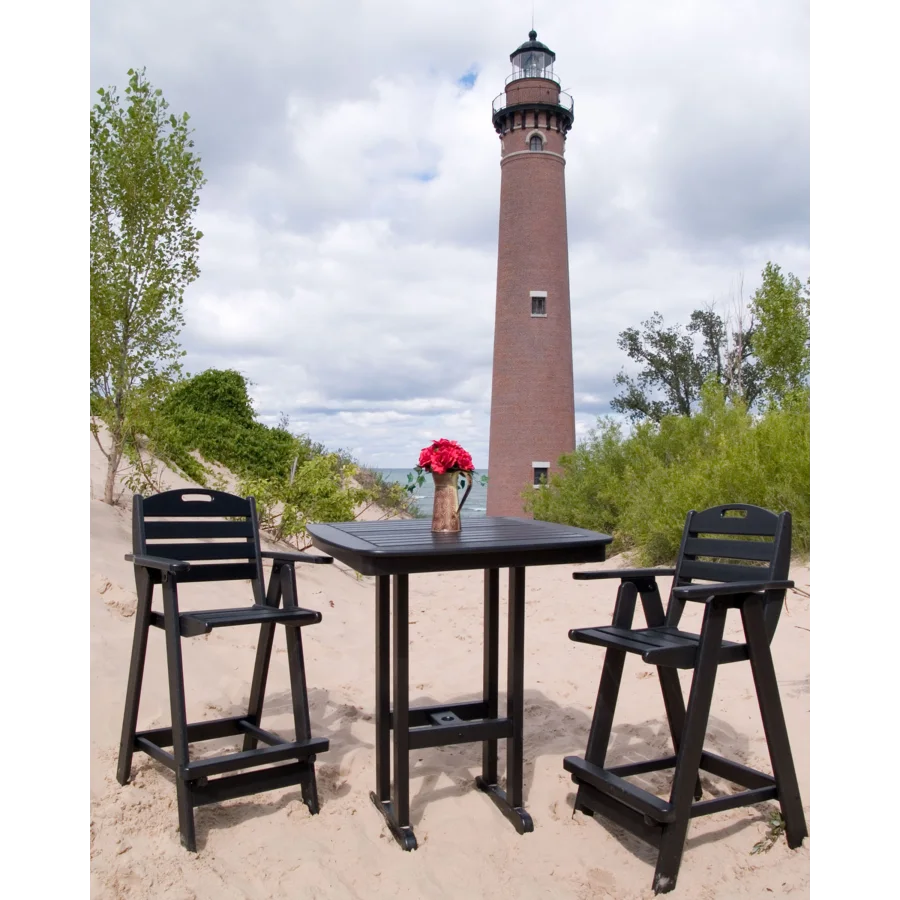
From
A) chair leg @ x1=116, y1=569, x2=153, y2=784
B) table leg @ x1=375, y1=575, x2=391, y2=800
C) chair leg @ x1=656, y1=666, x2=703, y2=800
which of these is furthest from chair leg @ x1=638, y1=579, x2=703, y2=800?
chair leg @ x1=116, y1=569, x2=153, y2=784

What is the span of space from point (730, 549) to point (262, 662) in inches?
79.9

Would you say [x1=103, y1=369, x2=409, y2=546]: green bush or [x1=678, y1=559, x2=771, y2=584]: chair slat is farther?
[x1=103, y1=369, x2=409, y2=546]: green bush

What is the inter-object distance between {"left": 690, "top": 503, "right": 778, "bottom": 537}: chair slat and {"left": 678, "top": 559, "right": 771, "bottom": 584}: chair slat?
0.14 metres

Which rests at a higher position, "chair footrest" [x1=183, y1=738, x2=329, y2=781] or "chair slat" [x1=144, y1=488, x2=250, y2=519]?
"chair slat" [x1=144, y1=488, x2=250, y2=519]

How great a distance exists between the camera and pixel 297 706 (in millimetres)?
3311

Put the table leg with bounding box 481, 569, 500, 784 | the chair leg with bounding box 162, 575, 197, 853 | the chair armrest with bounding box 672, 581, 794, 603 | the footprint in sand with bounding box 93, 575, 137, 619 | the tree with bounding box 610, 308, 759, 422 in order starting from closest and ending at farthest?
the chair armrest with bounding box 672, 581, 794, 603, the chair leg with bounding box 162, 575, 197, 853, the table leg with bounding box 481, 569, 500, 784, the footprint in sand with bounding box 93, 575, 137, 619, the tree with bounding box 610, 308, 759, 422

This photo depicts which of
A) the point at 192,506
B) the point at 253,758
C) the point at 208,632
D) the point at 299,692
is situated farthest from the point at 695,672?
the point at 192,506

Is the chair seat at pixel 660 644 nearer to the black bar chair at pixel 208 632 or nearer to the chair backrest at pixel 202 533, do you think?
the black bar chair at pixel 208 632

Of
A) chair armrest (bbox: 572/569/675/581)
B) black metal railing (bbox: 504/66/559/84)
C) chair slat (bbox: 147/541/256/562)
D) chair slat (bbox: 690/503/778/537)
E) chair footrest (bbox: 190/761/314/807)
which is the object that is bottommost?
chair footrest (bbox: 190/761/314/807)

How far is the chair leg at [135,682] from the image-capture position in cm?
328

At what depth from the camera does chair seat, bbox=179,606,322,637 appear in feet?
9.83

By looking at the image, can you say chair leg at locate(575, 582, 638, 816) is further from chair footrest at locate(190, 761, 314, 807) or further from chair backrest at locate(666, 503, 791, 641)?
chair footrest at locate(190, 761, 314, 807)

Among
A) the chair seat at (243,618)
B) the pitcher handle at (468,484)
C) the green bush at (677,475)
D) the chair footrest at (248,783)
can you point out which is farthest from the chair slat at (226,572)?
the green bush at (677,475)
